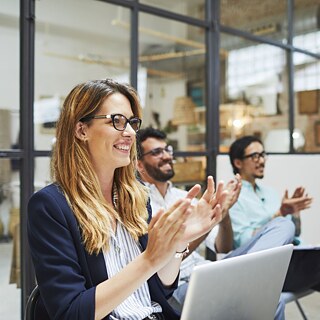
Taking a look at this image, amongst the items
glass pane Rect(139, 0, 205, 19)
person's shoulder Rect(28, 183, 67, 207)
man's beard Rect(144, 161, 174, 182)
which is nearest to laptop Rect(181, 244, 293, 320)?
person's shoulder Rect(28, 183, 67, 207)

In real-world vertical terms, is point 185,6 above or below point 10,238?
above

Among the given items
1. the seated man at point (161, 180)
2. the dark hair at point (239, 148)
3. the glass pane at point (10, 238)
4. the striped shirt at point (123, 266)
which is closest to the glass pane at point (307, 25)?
the dark hair at point (239, 148)

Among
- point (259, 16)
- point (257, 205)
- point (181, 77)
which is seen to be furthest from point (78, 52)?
point (257, 205)

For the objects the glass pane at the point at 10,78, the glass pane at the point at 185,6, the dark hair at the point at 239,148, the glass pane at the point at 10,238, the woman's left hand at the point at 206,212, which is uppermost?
the glass pane at the point at 185,6

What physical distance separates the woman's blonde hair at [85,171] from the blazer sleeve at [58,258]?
0.15ft

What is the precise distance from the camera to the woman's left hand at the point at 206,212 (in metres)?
1.14

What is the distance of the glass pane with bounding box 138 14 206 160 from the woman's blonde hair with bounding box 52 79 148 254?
74.2 inches

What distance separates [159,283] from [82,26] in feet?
13.5

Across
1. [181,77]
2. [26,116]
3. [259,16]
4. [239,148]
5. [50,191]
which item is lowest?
[50,191]

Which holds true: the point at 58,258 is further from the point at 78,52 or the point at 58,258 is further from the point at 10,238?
the point at 78,52

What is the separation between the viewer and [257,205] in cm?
269

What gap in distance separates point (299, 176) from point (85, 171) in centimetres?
248

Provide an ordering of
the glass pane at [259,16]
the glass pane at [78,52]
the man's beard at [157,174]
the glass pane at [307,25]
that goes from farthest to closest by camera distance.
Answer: the glass pane at [78,52] < the glass pane at [307,25] < the glass pane at [259,16] < the man's beard at [157,174]

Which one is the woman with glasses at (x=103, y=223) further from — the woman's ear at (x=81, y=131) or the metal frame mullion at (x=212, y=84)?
the metal frame mullion at (x=212, y=84)
